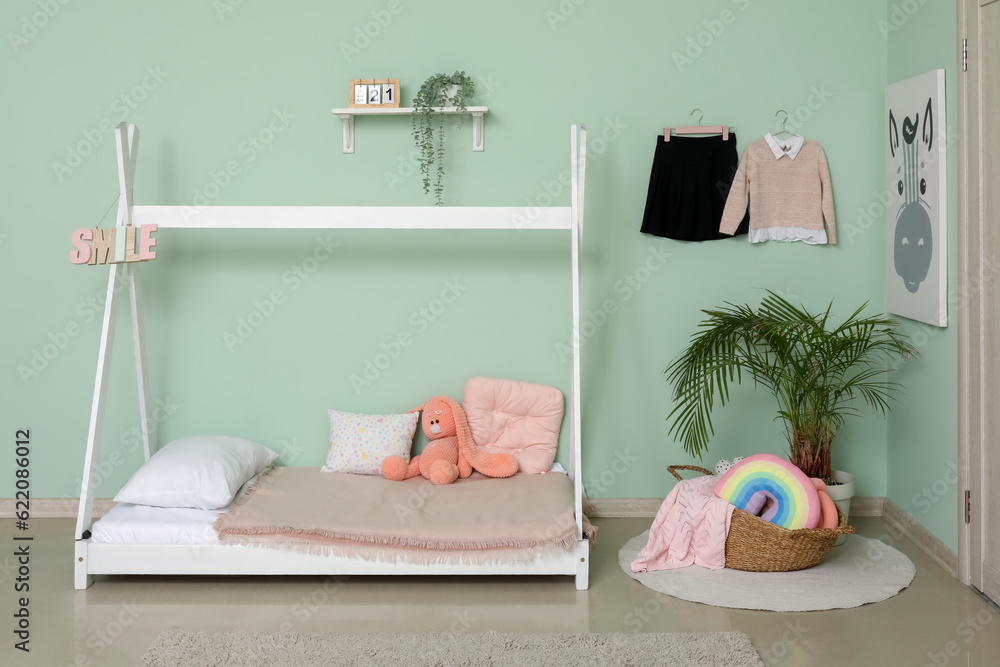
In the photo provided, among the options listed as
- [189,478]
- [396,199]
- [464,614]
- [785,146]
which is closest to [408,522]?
[464,614]

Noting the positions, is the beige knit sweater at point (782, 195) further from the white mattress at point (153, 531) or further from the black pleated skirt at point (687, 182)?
the white mattress at point (153, 531)

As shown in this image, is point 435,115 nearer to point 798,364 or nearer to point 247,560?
point 798,364

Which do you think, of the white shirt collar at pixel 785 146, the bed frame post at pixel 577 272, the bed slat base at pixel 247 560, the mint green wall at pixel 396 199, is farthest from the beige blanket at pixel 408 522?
the white shirt collar at pixel 785 146

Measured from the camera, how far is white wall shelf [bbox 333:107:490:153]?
3533 millimetres

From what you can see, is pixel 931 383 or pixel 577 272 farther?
pixel 931 383

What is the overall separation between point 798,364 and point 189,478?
2295mm

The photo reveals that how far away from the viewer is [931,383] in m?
3.31

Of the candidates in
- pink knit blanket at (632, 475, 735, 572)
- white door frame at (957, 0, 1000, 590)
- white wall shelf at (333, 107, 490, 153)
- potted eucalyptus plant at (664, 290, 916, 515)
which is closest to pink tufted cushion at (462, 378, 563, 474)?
potted eucalyptus plant at (664, 290, 916, 515)

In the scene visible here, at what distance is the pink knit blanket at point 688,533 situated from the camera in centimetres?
308

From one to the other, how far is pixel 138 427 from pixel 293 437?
666mm

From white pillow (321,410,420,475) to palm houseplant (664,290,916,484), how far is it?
110 centimetres

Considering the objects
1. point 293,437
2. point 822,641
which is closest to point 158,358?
point 293,437

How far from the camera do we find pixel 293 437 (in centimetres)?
379

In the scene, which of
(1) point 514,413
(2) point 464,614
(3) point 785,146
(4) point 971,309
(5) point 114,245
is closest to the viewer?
(2) point 464,614
